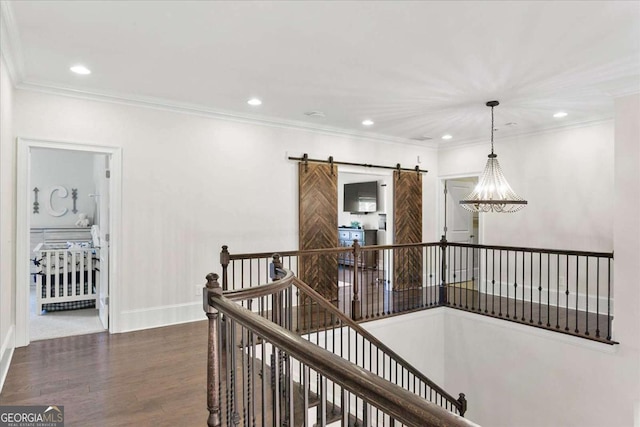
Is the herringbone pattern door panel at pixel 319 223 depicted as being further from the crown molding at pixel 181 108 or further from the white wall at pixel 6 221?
the white wall at pixel 6 221

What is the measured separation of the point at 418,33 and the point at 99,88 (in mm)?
3368

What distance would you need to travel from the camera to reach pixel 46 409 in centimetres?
267

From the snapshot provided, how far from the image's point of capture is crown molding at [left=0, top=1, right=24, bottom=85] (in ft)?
8.73

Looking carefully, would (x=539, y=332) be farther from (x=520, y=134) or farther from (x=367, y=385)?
(x=367, y=385)

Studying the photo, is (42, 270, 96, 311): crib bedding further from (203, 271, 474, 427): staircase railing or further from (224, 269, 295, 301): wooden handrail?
(224, 269, 295, 301): wooden handrail

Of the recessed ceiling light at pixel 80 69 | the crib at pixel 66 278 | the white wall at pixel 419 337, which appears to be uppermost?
the recessed ceiling light at pixel 80 69

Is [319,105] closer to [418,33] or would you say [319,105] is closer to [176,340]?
[418,33]

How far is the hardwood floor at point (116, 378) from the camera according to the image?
2619mm

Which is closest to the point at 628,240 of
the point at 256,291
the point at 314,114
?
the point at 314,114

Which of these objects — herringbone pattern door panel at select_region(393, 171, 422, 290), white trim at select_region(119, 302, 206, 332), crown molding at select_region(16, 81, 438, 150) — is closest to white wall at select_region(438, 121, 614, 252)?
herringbone pattern door panel at select_region(393, 171, 422, 290)

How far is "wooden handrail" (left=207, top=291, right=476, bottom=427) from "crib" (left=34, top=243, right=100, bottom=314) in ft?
16.7

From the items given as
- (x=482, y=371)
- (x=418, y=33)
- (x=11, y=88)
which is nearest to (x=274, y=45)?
(x=418, y=33)

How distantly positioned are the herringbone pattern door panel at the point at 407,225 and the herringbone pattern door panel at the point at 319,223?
139cm
